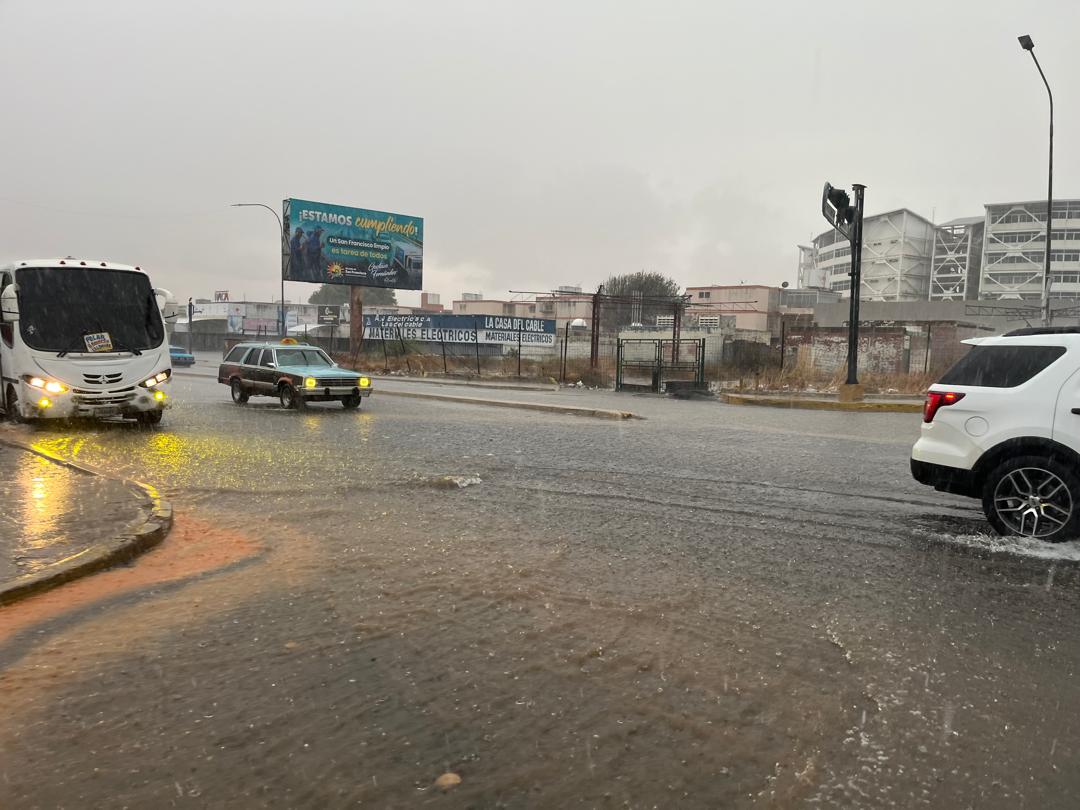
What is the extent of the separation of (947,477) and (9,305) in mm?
13612

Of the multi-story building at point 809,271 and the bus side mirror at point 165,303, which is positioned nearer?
the bus side mirror at point 165,303

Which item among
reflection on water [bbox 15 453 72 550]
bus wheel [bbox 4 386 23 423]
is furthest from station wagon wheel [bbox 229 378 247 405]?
reflection on water [bbox 15 453 72 550]

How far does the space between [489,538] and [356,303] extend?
43273 millimetres

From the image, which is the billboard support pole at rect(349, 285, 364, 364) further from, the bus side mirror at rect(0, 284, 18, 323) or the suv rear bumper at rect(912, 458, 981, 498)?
the suv rear bumper at rect(912, 458, 981, 498)

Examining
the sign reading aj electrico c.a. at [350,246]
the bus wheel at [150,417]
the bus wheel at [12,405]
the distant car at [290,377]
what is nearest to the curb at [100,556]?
the bus wheel at [150,417]

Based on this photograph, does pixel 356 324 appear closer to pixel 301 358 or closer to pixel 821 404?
pixel 301 358

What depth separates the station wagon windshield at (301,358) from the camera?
18.8 metres

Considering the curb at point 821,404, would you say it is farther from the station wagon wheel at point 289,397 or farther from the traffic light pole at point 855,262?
the station wagon wheel at point 289,397

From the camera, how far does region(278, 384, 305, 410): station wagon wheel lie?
1785 cm

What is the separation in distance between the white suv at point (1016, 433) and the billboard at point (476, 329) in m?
43.7

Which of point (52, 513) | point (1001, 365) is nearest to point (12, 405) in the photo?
point (52, 513)

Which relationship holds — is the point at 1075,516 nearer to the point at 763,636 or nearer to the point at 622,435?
the point at 763,636

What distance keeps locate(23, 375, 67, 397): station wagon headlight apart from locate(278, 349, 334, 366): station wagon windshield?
6.44 m

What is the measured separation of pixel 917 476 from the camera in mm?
6871
